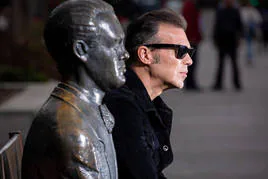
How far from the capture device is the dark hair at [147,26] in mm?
3551

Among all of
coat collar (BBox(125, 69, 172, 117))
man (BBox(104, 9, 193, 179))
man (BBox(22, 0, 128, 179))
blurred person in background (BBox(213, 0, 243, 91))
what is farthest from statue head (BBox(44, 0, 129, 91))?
blurred person in background (BBox(213, 0, 243, 91))

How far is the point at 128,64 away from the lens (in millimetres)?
3693

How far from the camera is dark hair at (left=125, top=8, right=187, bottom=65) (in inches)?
140

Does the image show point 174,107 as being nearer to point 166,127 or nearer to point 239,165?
point 239,165

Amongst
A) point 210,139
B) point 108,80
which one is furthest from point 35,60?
point 108,80

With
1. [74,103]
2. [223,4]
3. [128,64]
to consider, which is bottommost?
[223,4]

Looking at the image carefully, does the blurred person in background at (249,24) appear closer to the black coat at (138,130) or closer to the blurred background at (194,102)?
the blurred background at (194,102)

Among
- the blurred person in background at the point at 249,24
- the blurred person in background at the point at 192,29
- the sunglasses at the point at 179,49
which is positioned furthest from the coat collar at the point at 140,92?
the blurred person in background at the point at 249,24

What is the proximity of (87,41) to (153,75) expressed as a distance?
1298 millimetres

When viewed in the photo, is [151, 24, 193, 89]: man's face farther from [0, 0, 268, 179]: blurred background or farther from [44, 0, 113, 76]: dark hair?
[44, 0, 113, 76]: dark hair

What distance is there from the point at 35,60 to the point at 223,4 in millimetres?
4029

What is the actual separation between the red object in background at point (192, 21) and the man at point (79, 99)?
1311cm

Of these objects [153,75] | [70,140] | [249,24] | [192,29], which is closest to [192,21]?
[192,29]

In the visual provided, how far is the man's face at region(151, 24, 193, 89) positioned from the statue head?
1163mm
